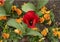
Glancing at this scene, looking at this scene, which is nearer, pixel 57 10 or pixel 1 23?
pixel 1 23

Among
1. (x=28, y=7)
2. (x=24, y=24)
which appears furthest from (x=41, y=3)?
(x=24, y=24)

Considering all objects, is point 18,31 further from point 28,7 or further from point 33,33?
point 28,7

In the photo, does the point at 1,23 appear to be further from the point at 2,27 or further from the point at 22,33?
the point at 22,33

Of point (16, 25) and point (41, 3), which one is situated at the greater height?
point (41, 3)

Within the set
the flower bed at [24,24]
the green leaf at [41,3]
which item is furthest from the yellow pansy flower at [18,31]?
the green leaf at [41,3]

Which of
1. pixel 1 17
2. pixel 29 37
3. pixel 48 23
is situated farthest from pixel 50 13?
pixel 1 17

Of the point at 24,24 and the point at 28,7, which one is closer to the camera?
the point at 24,24

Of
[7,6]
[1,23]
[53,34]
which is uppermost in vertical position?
[7,6]

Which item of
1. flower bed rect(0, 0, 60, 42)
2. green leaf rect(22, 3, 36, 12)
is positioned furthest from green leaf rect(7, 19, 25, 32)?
green leaf rect(22, 3, 36, 12)

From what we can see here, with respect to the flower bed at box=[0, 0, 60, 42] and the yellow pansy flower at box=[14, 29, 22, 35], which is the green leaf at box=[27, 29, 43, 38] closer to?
the flower bed at box=[0, 0, 60, 42]

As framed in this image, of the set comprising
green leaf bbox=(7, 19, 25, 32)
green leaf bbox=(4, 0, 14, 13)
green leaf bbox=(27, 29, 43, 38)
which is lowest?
green leaf bbox=(27, 29, 43, 38)

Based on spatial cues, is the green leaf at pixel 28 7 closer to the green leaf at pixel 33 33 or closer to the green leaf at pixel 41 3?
the green leaf at pixel 41 3
